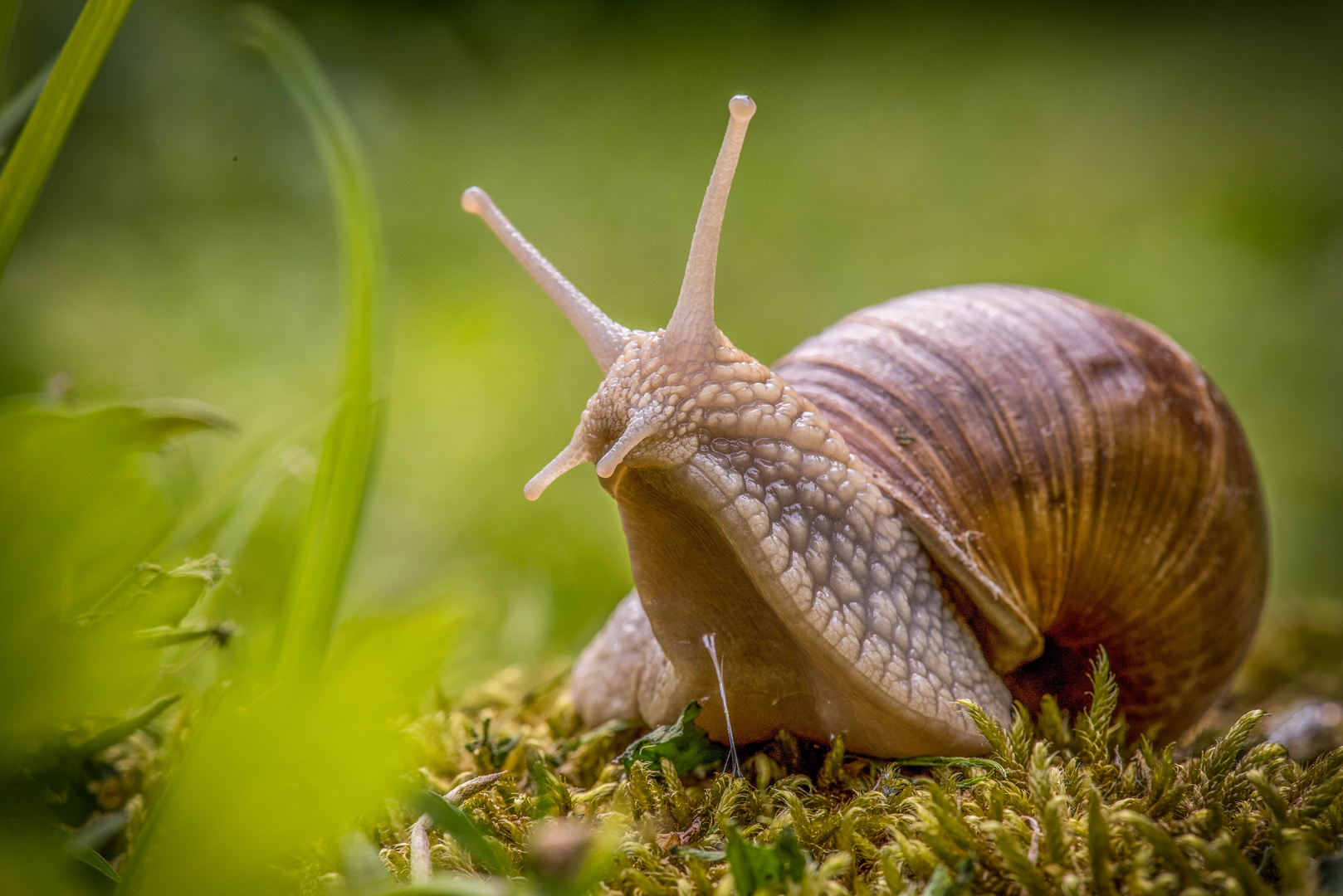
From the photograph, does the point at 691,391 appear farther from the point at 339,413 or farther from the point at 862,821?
the point at 862,821

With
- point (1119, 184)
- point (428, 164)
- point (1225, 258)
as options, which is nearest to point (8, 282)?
point (428, 164)

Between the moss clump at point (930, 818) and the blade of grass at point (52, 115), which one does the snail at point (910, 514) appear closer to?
the moss clump at point (930, 818)

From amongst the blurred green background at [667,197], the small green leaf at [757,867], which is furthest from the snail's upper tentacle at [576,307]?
the blurred green background at [667,197]

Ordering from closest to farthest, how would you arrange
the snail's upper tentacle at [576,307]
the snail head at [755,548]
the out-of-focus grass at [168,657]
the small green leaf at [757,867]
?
the out-of-focus grass at [168,657]
the small green leaf at [757,867]
the snail head at [755,548]
the snail's upper tentacle at [576,307]

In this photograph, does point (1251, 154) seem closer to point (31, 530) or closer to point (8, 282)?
point (31, 530)

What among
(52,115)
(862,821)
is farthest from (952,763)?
(52,115)

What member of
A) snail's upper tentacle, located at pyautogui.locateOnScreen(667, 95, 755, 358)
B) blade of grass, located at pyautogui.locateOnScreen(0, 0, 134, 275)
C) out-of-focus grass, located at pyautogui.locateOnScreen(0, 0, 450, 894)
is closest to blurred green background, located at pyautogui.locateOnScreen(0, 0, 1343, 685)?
snail's upper tentacle, located at pyautogui.locateOnScreen(667, 95, 755, 358)
